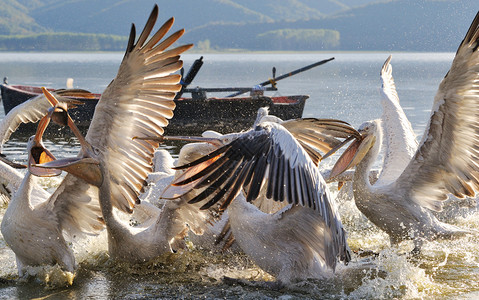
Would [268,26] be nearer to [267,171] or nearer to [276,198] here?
[267,171]

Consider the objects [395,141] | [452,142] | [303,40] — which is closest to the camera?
[452,142]

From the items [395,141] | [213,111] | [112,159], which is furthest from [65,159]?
[213,111]

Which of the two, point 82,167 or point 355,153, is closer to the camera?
point 82,167

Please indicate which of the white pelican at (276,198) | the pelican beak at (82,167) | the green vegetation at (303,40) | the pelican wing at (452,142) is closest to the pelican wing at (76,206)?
the pelican beak at (82,167)

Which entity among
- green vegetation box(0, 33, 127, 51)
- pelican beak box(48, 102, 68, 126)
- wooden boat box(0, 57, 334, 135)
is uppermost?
pelican beak box(48, 102, 68, 126)

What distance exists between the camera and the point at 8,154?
1243cm

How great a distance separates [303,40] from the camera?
479 feet

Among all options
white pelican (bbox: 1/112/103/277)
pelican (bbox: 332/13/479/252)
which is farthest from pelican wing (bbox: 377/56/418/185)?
white pelican (bbox: 1/112/103/277)

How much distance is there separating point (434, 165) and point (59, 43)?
148557 mm

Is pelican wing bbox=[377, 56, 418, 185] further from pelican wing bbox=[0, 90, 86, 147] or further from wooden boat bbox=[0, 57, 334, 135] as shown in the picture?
wooden boat bbox=[0, 57, 334, 135]

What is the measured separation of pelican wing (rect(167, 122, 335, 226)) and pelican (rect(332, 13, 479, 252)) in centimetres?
145

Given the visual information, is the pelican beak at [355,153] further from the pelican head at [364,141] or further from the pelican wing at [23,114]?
the pelican wing at [23,114]

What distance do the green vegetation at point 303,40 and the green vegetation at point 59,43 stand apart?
32753mm

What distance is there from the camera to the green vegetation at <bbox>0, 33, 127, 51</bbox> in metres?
143
